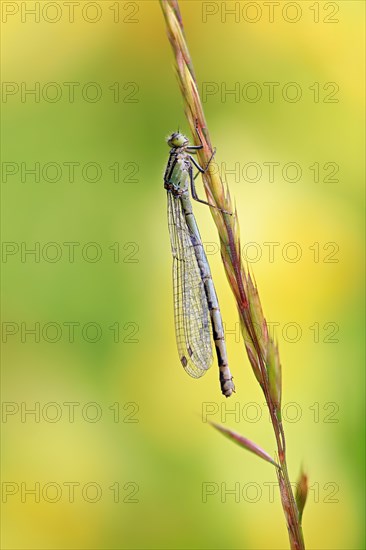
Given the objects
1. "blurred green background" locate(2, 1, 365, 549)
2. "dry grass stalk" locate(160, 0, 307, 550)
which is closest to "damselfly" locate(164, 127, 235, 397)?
"blurred green background" locate(2, 1, 365, 549)

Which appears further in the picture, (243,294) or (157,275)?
(157,275)

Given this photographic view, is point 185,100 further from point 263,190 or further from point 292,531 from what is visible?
point 263,190

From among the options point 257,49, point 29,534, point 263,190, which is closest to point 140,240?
point 263,190

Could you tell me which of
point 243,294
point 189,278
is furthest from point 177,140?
point 243,294

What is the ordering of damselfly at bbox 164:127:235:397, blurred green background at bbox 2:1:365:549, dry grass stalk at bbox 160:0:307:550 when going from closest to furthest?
dry grass stalk at bbox 160:0:307:550
damselfly at bbox 164:127:235:397
blurred green background at bbox 2:1:365:549

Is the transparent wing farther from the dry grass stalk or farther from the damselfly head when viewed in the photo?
the dry grass stalk

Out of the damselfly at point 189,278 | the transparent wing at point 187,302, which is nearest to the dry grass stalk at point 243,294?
the damselfly at point 189,278

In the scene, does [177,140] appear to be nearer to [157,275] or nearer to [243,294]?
[157,275]
